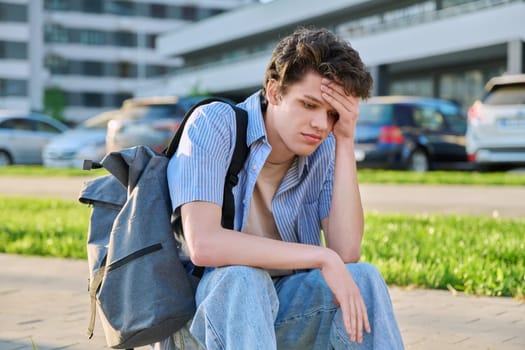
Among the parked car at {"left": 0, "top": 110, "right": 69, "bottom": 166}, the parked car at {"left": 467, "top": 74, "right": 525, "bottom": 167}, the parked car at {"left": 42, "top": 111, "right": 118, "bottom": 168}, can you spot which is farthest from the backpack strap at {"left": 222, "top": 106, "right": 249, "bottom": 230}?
the parked car at {"left": 0, "top": 110, "right": 69, "bottom": 166}

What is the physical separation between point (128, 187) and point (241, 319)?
626 millimetres

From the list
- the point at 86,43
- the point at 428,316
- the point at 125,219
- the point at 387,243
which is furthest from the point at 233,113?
the point at 86,43

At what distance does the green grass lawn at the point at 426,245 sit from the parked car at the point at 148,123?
7.89 meters

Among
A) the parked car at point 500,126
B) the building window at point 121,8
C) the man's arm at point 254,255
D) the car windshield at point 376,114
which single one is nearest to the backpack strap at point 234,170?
the man's arm at point 254,255

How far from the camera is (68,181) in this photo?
608 inches

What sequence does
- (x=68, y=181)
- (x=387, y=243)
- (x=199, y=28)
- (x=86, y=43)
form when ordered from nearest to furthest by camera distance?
(x=387, y=243) < (x=68, y=181) < (x=199, y=28) < (x=86, y=43)

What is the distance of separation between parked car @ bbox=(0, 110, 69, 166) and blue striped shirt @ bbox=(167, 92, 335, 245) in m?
20.1

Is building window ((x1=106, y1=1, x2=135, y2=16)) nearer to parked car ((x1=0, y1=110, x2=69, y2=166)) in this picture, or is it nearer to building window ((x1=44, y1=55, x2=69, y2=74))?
building window ((x1=44, y1=55, x2=69, y2=74))

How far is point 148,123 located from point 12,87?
2183 inches

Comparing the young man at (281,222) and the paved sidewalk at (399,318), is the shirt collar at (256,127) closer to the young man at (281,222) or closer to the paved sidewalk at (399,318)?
the young man at (281,222)

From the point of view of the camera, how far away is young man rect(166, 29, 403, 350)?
275 centimetres

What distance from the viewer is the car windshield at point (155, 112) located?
17781 mm

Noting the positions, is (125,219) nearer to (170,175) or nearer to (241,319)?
(170,175)

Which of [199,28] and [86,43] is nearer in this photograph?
[199,28]
